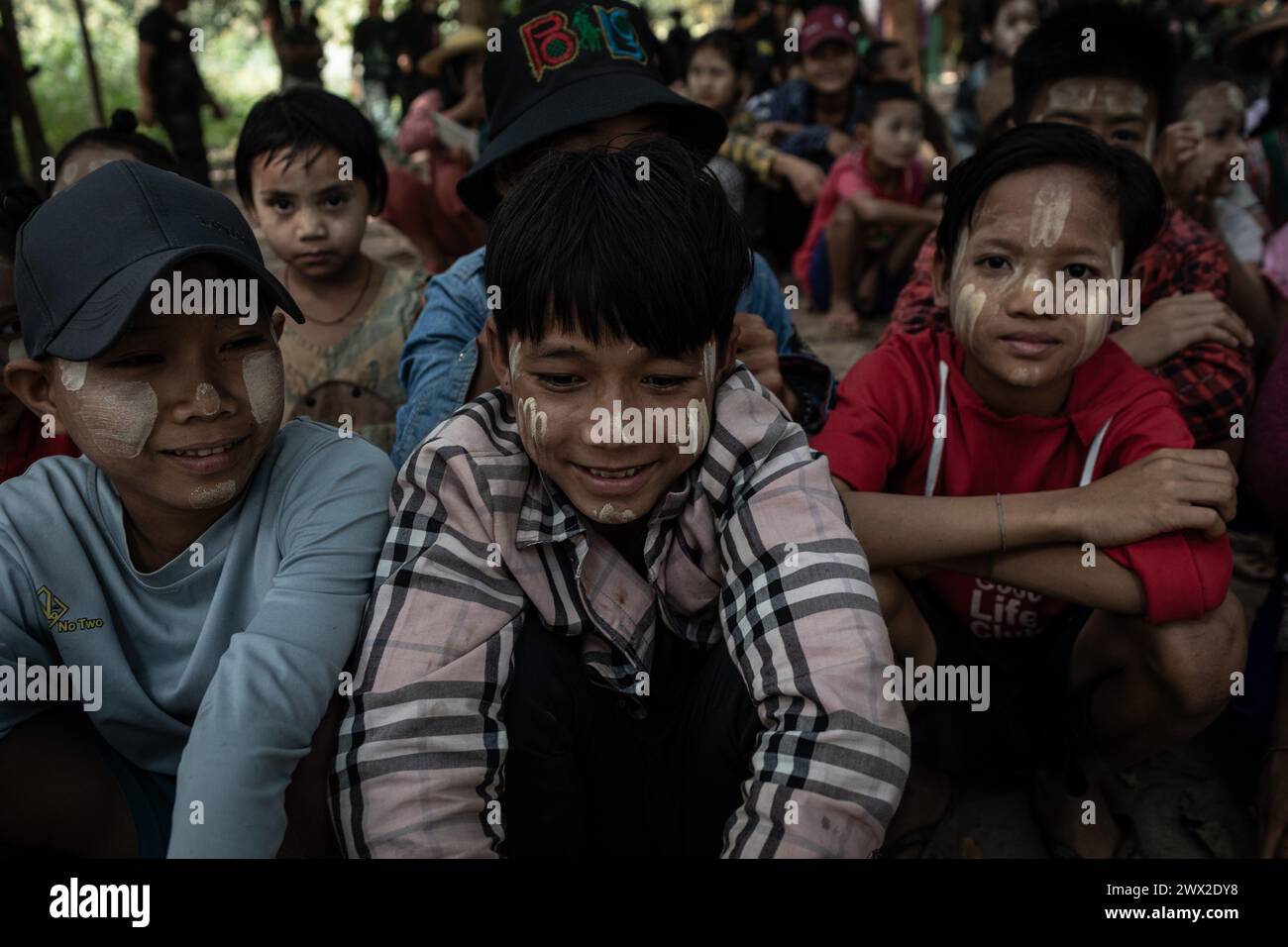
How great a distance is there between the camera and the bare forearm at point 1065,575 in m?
1.74

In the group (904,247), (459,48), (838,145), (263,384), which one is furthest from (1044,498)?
(459,48)

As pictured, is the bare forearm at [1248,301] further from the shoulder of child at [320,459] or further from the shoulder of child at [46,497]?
the shoulder of child at [46,497]

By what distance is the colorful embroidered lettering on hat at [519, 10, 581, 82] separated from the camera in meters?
2.13

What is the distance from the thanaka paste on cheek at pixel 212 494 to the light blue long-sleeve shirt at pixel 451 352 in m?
0.52

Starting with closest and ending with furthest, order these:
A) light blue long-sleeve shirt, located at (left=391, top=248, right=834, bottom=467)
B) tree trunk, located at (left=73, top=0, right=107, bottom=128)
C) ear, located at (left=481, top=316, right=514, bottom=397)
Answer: ear, located at (left=481, top=316, right=514, bottom=397) < light blue long-sleeve shirt, located at (left=391, top=248, right=834, bottom=467) < tree trunk, located at (left=73, top=0, right=107, bottom=128)

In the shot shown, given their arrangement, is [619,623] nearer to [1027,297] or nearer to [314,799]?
[314,799]

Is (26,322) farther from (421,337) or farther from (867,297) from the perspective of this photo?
(867,297)

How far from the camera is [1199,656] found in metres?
1.74

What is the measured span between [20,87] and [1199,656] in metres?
5.91

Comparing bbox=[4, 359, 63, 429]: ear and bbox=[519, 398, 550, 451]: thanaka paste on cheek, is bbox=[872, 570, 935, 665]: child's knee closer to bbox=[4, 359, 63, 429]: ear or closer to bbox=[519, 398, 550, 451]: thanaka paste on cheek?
bbox=[519, 398, 550, 451]: thanaka paste on cheek

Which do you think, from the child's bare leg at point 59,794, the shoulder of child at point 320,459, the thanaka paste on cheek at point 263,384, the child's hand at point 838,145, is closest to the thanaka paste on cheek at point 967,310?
the shoulder of child at point 320,459

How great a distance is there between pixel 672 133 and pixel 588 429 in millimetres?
996

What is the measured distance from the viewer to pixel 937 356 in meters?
2.08

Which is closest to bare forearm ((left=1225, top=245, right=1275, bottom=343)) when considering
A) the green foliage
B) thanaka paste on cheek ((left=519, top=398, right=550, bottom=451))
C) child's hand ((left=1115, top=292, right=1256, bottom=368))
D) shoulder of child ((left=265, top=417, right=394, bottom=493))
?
child's hand ((left=1115, top=292, right=1256, bottom=368))
